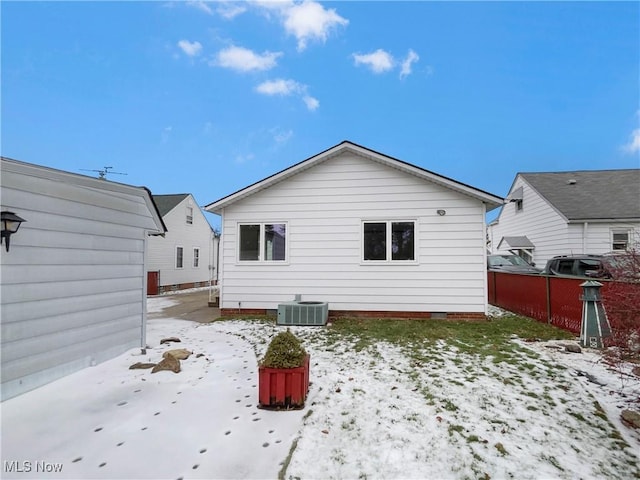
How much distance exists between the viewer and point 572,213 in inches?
533

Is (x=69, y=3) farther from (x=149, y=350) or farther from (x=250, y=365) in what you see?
(x=250, y=365)

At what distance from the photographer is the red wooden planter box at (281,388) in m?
3.46

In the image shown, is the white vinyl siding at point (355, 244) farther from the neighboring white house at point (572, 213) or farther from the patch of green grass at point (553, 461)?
the neighboring white house at point (572, 213)

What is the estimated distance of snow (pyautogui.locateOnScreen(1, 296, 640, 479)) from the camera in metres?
2.47

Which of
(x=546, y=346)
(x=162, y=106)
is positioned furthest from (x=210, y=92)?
(x=546, y=346)

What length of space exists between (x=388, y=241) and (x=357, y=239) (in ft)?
2.80

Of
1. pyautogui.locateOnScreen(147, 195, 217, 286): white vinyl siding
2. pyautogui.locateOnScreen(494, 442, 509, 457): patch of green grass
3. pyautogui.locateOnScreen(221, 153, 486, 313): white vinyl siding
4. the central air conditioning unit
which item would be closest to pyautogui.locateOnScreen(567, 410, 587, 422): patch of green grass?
pyautogui.locateOnScreen(494, 442, 509, 457): patch of green grass

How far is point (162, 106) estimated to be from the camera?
1886cm

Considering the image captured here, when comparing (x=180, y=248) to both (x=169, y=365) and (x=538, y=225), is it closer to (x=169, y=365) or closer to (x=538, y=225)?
(x=169, y=365)

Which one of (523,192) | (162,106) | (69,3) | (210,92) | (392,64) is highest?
(392,64)

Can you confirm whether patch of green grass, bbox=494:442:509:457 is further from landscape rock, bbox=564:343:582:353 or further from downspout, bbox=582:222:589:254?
downspout, bbox=582:222:589:254

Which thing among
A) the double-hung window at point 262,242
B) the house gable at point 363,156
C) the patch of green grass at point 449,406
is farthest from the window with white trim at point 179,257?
the patch of green grass at point 449,406

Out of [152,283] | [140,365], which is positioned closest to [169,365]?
[140,365]

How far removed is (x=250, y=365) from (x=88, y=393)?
2.05 meters
